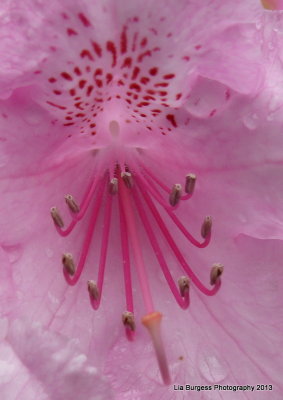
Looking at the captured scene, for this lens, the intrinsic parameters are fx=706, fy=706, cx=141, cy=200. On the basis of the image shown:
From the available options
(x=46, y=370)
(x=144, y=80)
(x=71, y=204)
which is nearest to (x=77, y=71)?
(x=144, y=80)

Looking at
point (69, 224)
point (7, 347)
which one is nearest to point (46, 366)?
point (7, 347)

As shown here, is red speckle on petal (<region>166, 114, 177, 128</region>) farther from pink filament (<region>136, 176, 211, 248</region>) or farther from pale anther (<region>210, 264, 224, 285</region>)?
pale anther (<region>210, 264, 224, 285</region>)

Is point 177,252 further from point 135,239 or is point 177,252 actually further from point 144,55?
point 144,55

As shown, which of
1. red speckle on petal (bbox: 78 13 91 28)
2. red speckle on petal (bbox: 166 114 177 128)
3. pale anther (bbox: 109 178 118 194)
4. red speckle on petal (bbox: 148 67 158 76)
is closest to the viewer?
red speckle on petal (bbox: 78 13 91 28)

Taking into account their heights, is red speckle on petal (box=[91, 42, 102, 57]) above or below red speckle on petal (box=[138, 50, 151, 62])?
below

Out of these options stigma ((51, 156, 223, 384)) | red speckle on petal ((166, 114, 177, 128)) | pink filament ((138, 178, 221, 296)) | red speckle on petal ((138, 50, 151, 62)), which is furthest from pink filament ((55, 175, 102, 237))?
red speckle on petal ((138, 50, 151, 62))

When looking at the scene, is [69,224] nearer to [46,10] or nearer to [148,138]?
[148,138]

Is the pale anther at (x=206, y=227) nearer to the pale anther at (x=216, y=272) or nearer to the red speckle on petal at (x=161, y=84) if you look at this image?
the pale anther at (x=216, y=272)
